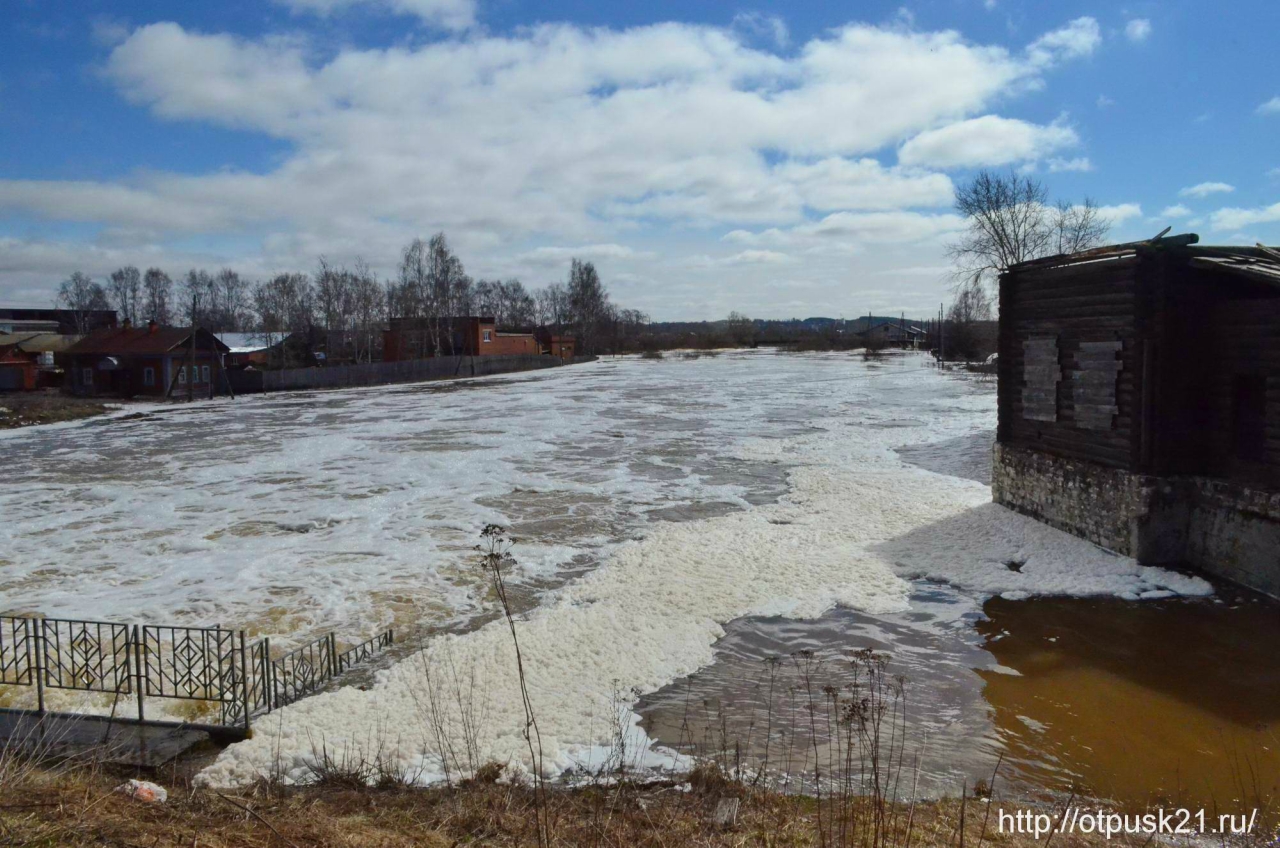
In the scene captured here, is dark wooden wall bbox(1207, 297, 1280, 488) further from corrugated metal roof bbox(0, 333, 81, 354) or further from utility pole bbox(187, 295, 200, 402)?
corrugated metal roof bbox(0, 333, 81, 354)

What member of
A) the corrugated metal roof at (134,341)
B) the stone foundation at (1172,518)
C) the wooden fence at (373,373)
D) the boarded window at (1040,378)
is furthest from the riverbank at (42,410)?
the stone foundation at (1172,518)

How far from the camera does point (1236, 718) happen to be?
7566 millimetres

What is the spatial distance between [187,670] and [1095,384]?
489 inches

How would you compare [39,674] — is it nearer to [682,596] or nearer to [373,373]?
[682,596]

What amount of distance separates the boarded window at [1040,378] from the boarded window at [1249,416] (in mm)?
2569

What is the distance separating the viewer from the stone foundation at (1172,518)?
1043 cm

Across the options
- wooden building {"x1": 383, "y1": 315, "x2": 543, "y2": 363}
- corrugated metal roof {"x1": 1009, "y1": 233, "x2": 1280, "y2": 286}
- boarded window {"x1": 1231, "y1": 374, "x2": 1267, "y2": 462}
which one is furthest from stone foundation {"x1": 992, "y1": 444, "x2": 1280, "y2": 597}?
wooden building {"x1": 383, "y1": 315, "x2": 543, "y2": 363}

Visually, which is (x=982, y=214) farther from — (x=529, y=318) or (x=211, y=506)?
(x=529, y=318)

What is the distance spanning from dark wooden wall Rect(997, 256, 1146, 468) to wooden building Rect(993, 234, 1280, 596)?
0.08ft

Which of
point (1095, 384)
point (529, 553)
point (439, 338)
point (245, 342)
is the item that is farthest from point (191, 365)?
point (1095, 384)

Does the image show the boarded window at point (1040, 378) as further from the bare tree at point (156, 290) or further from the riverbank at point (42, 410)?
the bare tree at point (156, 290)

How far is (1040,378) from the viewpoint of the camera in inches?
538

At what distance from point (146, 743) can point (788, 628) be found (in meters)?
6.84

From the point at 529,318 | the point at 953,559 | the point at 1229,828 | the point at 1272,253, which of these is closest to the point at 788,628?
the point at 953,559
